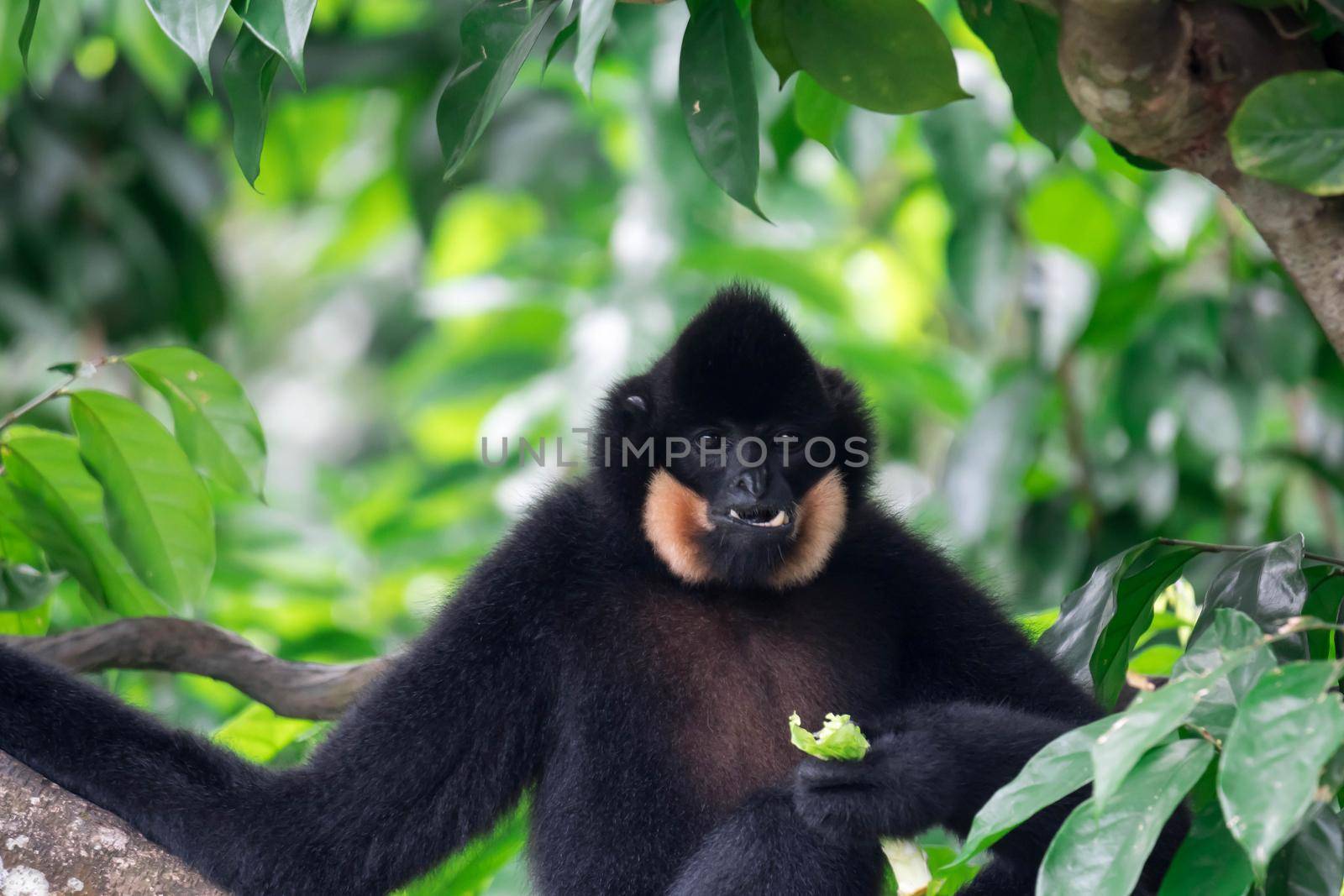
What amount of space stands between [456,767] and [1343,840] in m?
1.97

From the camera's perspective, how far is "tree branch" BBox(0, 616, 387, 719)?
3.55 m

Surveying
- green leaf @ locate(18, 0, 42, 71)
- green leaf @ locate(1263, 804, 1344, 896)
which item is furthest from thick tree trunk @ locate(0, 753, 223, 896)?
green leaf @ locate(1263, 804, 1344, 896)

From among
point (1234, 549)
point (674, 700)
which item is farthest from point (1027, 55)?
point (674, 700)

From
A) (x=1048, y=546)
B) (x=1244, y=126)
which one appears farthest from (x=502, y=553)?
(x=1048, y=546)

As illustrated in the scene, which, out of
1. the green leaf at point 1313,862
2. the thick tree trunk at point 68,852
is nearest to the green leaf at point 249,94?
the thick tree trunk at point 68,852

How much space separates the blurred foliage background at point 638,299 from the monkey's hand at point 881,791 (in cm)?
115

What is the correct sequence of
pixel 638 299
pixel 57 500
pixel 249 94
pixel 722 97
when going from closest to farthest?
pixel 249 94 < pixel 722 97 < pixel 57 500 < pixel 638 299

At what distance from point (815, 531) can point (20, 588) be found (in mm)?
2042

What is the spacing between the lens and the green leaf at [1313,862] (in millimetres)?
1938

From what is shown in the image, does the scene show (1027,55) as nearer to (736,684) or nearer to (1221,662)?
(1221,662)

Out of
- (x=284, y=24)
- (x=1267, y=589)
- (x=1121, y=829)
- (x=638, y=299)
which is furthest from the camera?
(x=638, y=299)

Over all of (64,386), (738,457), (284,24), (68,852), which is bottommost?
(68,852)

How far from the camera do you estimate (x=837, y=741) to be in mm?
2816

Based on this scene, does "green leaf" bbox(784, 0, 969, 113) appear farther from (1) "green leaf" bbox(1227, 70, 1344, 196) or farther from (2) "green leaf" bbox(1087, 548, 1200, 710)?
(2) "green leaf" bbox(1087, 548, 1200, 710)
